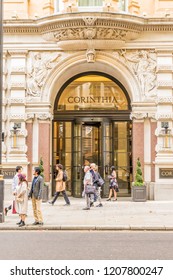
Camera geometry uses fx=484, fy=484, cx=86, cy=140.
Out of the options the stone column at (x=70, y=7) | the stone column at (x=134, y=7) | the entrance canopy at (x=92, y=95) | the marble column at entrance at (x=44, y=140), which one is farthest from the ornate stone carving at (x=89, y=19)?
the marble column at entrance at (x=44, y=140)

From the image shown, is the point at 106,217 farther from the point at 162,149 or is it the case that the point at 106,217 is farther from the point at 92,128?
the point at 92,128

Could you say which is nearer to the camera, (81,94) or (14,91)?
(14,91)

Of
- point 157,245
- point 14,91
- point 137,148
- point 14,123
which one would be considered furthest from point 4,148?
point 157,245

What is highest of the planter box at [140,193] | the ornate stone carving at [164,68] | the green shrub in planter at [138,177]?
the ornate stone carving at [164,68]

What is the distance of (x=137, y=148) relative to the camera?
73.2ft

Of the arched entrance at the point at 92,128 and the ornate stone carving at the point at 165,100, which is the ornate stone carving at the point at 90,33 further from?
the ornate stone carving at the point at 165,100

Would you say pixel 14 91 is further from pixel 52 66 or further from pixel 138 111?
pixel 138 111

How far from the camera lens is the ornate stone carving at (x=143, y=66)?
22.2 meters

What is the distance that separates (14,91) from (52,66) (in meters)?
2.11

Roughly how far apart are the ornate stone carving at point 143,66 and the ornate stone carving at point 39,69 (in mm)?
2989

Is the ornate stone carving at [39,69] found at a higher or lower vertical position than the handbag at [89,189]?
higher

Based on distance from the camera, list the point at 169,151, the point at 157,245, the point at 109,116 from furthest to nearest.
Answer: the point at 109,116
the point at 169,151
the point at 157,245

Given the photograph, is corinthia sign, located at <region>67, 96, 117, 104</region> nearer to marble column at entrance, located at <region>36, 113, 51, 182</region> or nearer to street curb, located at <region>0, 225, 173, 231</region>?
marble column at entrance, located at <region>36, 113, 51, 182</region>

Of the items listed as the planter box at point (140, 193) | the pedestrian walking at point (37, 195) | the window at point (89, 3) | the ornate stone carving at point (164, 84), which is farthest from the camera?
the window at point (89, 3)
